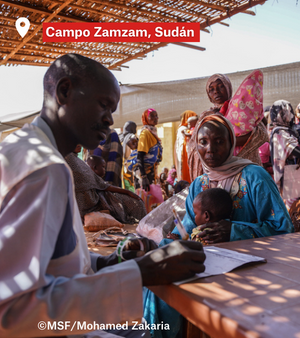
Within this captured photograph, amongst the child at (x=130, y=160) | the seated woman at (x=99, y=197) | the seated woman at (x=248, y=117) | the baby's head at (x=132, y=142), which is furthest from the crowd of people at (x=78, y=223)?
the baby's head at (x=132, y=142)

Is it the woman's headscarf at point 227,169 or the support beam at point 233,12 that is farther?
the support beam at point 233,12

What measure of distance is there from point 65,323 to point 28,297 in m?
0.11

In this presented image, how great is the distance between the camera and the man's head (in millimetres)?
1107

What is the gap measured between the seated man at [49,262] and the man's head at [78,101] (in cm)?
7

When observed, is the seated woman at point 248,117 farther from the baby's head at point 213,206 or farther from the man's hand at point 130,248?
the man's hand at point 130,248

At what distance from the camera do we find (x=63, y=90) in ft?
3.64

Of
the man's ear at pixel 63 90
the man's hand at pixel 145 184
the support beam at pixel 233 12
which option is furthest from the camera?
the man's hand at pixel 145 184

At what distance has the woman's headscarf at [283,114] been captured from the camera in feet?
15.0

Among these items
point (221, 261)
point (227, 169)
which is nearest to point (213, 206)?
point (227, 169)

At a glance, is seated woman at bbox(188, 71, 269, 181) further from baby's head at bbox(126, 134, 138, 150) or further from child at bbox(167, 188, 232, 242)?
baby's head at bbox(126, 134, 138, 150)

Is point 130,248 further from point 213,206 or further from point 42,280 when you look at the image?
point 213,206

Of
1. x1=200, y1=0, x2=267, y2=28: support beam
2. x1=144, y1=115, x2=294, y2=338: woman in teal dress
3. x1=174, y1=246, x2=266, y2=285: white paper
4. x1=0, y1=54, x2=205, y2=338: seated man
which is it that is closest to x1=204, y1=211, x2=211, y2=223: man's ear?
x1=144, y1=115, x2=294, y2=338: woman in teal dress

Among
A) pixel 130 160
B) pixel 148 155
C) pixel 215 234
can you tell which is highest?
pixel 148 155

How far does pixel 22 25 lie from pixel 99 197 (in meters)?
2.97
